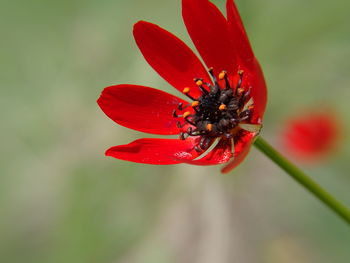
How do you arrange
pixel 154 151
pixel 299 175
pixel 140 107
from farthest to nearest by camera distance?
pixel 140 107 < pixel 154 151 < pixel 299 175

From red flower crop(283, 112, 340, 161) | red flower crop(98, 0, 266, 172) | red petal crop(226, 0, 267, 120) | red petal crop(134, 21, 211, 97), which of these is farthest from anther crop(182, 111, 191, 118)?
red flower crop(283, 112, 340, 161)

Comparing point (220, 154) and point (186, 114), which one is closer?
point (220, 154)

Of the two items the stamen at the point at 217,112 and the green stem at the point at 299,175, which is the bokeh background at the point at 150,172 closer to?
the stamen at the point at 217,112

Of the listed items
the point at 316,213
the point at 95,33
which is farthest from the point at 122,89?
the point at 95,33

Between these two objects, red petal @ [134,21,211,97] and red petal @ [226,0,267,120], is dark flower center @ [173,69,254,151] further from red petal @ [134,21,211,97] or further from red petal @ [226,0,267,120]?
red petal @ [226,0,267,120]

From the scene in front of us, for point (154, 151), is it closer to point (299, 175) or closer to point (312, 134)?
point (299, 175)

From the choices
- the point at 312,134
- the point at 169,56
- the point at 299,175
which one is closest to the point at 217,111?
the point at 169,56

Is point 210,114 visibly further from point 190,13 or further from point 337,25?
point 337,25

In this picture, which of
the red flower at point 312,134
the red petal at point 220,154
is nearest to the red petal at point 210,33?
the red petal at point 220,154
